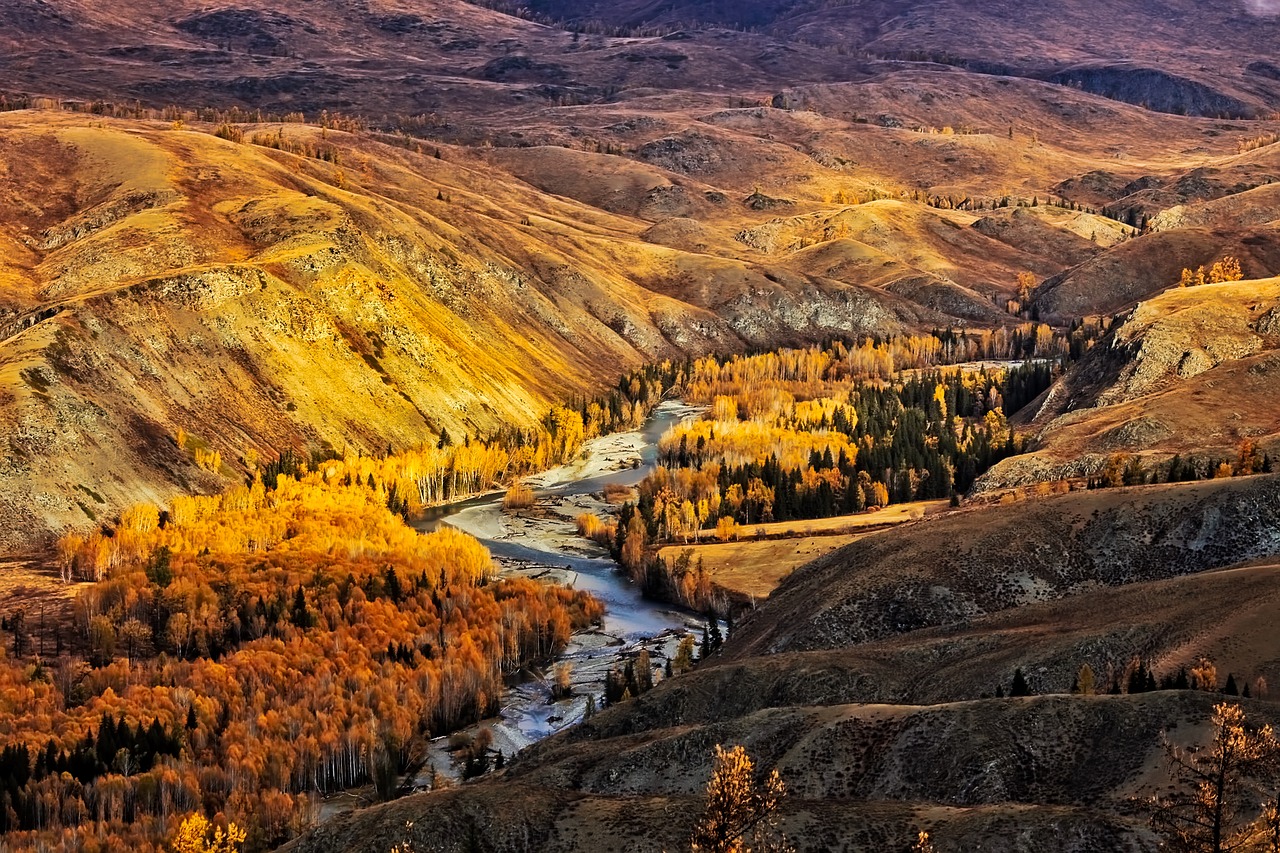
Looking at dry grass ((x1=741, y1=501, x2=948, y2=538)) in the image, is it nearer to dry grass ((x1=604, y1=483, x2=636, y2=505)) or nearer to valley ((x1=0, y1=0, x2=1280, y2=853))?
valley ((x1=0, y1=0, x2=1280, y2=853))

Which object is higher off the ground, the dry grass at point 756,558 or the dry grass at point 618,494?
the dry grass at point 756,558

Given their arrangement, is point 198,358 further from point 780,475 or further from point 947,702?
point 947,702

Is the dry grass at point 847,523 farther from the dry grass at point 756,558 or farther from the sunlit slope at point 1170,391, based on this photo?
the sunlit slope at point 1170,391

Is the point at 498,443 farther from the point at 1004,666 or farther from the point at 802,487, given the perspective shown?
the point at 1004,666

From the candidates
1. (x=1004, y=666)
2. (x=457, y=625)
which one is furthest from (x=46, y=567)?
(x=1004, y=666)

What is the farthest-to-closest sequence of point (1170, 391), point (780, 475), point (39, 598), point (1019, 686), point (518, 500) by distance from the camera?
point (518, 500), point (780, 475), point (1170, 391), point (39, 598), point (1019, 686)

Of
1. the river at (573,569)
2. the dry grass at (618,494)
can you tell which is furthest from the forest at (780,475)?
the dry grass at (618,494)

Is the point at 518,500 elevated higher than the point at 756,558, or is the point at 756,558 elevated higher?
the point at 756,558

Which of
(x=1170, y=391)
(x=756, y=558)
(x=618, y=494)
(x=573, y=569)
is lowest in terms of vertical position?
(x=573, y=569)

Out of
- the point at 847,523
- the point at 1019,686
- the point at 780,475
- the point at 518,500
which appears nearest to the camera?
the point at 1019,686

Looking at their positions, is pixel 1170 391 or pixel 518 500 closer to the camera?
pixel 1170 391

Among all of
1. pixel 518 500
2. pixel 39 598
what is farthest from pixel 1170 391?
pixel 39 598
